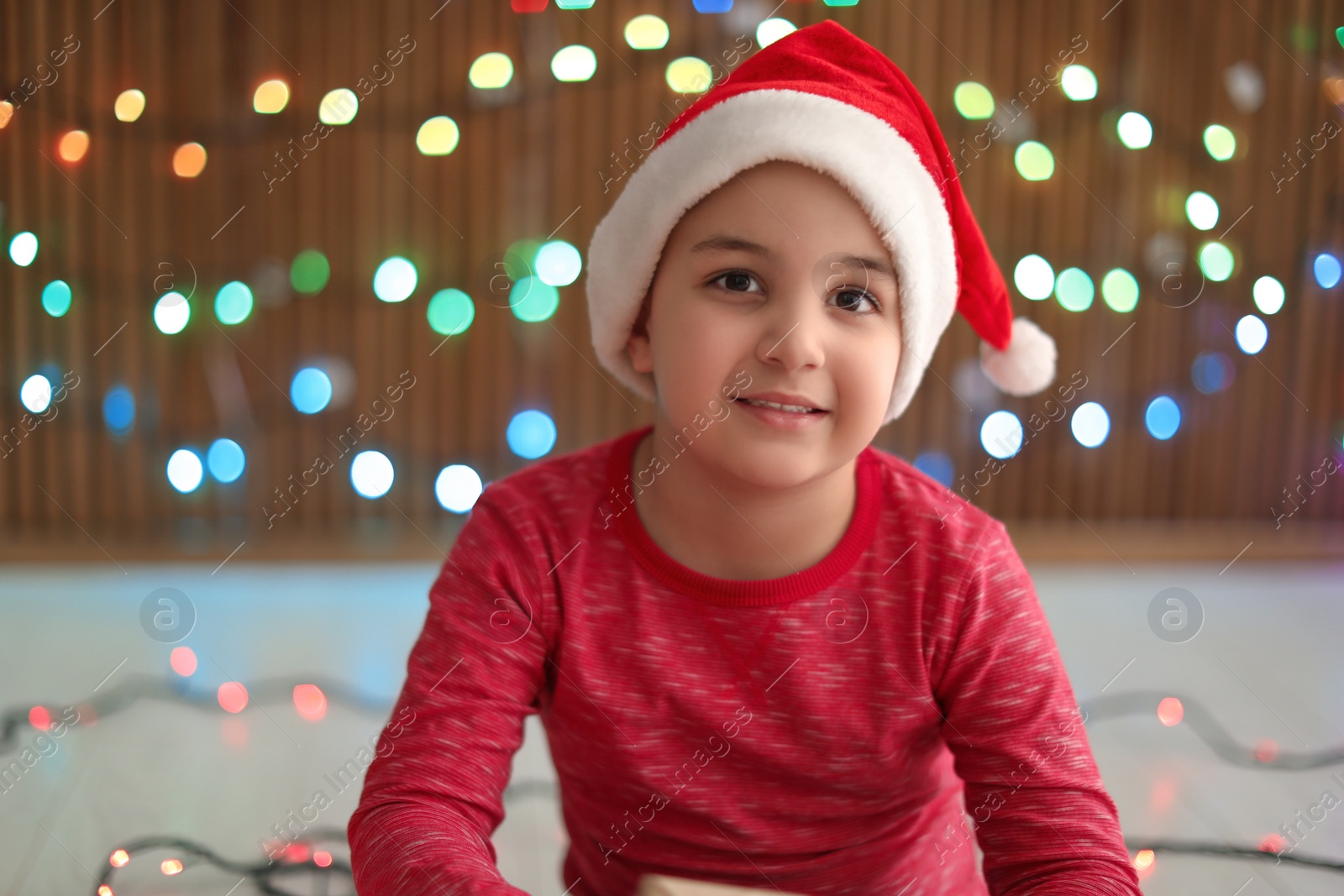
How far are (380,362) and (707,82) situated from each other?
772mm

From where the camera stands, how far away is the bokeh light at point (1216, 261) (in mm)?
2021

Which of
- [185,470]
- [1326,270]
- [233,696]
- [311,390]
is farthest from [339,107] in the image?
[1326,270]

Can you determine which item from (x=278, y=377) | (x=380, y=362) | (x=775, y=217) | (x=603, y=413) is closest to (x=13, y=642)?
(x=278, y=377)

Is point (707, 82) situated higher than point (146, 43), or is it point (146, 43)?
point (146, 43)

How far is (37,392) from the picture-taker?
1.90m

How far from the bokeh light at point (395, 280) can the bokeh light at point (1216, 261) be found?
1.47 meters

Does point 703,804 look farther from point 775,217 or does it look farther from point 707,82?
point 707,82

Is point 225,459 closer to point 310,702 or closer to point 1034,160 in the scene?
point 310,702

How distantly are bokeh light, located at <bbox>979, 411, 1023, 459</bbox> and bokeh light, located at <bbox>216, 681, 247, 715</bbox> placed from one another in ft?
4.41

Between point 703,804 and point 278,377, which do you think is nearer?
point 703,804

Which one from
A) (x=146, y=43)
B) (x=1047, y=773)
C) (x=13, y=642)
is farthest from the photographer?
(x=146, y=43)

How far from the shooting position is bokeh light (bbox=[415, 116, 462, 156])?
1.90 m

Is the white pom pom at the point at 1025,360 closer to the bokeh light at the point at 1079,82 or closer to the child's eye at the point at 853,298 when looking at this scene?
the child's eye at the point at 853,298

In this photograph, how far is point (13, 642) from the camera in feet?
5.14
